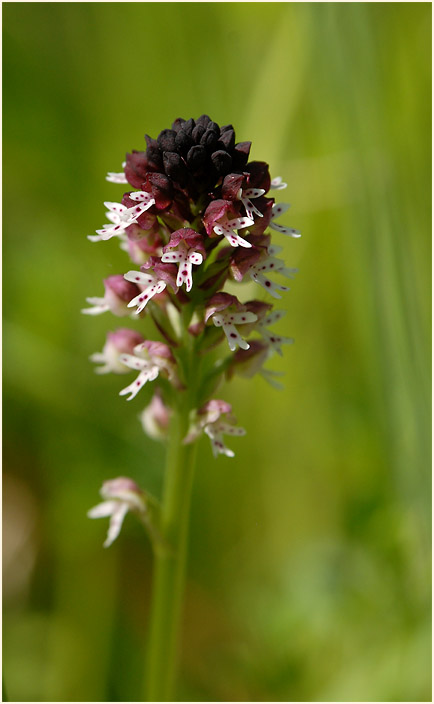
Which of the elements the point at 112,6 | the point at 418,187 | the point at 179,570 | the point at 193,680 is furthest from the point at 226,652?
the point at 112,6

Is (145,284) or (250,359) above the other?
(145,284)

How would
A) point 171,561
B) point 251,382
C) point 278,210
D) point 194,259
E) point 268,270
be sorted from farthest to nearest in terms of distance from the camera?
point 251,382, point 171,561, point 278,210, point 268,270, point 194,259

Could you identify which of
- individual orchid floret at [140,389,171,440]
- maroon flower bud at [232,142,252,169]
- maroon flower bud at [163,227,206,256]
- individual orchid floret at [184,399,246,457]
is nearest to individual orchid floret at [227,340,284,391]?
individual orchid floret at [184,399,246,457]

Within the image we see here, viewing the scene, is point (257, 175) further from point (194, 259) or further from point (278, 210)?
point (194, 259)

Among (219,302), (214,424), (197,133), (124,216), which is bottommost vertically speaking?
(214,424)

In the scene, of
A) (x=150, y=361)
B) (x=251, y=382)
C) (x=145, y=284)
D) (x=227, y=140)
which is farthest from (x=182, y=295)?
(x=251, y=382)

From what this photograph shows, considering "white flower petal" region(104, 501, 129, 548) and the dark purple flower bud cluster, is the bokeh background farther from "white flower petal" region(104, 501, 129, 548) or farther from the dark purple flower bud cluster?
"white flower petal" region(104, 501, 129, 548)

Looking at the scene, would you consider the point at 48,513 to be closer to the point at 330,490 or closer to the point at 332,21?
the point at 330,490

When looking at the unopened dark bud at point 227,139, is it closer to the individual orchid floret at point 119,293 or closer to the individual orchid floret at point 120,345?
the individual orchid floret at point 119,293
